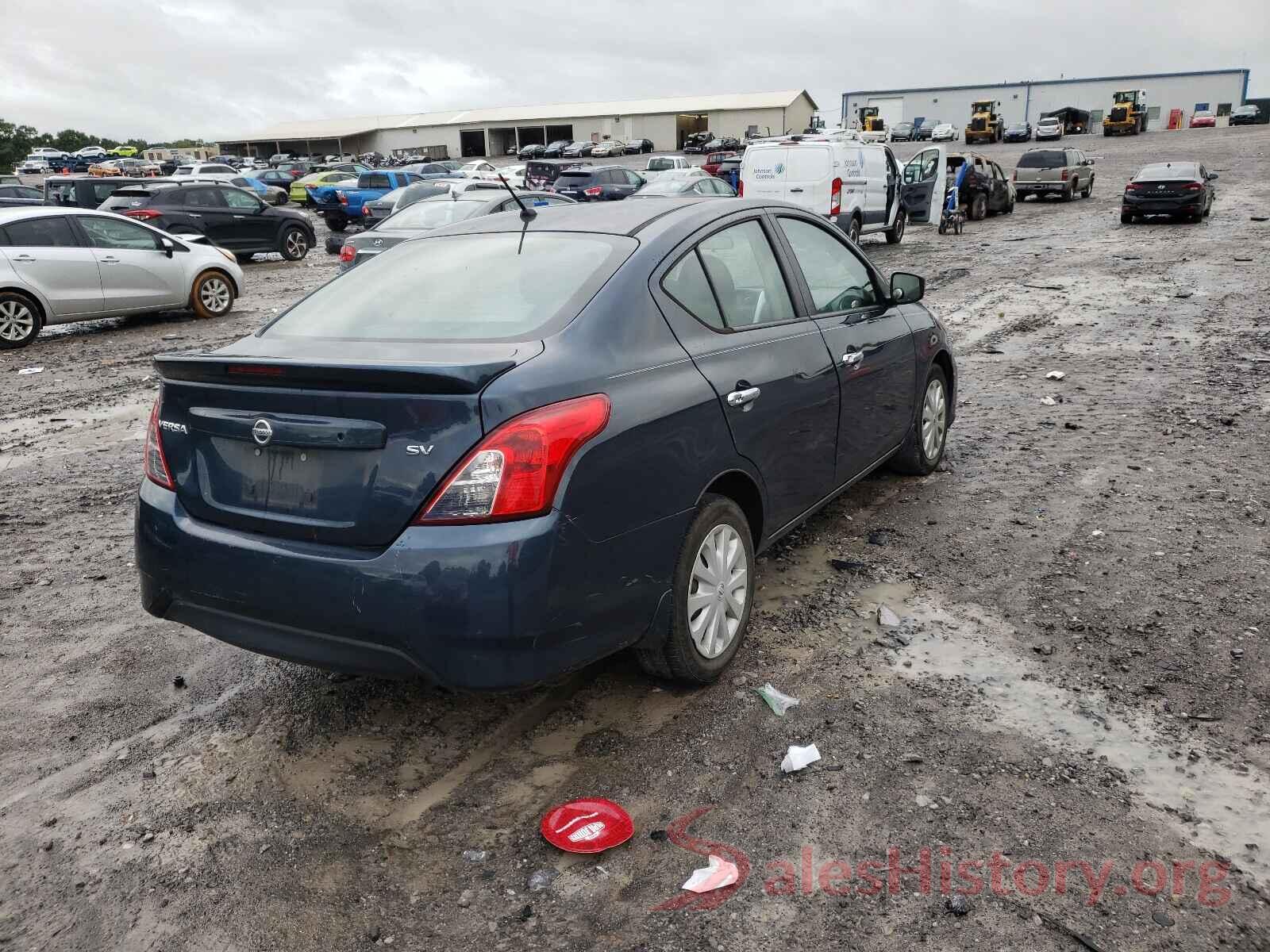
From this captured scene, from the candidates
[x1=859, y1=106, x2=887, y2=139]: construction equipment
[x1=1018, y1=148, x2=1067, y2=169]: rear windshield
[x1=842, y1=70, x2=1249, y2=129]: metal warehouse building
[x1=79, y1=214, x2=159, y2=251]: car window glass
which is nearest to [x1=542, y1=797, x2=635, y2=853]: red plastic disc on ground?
[x1=79, y1=214, x2=159, y2=251]: car window glass

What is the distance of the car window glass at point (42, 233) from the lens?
11.7 m

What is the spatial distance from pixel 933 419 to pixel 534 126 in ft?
302

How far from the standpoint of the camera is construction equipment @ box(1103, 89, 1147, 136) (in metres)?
66.2

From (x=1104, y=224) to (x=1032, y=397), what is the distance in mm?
16566

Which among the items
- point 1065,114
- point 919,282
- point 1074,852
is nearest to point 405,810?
point 1074,852

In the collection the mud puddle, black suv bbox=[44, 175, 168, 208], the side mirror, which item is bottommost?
the mud puddle

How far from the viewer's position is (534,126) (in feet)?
301

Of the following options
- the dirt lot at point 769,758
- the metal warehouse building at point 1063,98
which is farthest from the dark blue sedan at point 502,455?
the metal warehouse building at point 1063,98

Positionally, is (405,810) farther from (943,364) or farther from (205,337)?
(205,337)

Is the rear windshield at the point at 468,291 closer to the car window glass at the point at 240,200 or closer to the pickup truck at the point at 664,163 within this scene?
the car window glass at the point at 240,200

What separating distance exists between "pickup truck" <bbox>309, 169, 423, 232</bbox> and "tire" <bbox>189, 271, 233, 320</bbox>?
549 inches

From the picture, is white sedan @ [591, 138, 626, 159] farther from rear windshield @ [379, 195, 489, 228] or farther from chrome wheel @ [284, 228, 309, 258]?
rear windshield @ [379, 195, 489, 228]

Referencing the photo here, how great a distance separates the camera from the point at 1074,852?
280 cm

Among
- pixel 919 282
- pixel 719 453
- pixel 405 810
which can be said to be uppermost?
pixel 919 282
